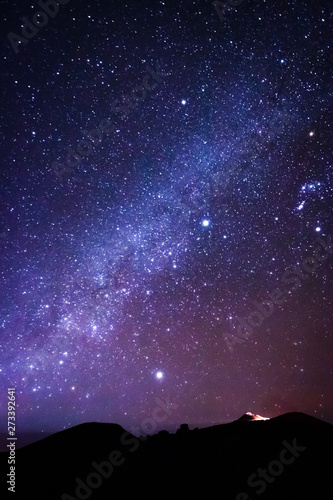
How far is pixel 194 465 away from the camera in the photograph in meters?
13.8

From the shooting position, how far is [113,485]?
15.2 m

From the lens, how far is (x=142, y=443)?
1747cm

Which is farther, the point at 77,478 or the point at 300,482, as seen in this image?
the point at 77,478

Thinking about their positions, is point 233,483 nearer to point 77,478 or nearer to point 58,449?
point 77,478

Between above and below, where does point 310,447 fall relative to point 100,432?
below

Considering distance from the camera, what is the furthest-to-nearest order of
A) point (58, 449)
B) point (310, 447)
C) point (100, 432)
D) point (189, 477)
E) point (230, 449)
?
point (100, 432) < point (58, 449) < point (310, 447) < point (230, 449) < point (189, 477)

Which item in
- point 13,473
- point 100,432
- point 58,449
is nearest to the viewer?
point 13,473

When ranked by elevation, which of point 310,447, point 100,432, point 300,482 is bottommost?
point 300,482

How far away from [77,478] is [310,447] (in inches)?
409

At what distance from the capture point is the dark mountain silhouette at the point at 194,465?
13.5m

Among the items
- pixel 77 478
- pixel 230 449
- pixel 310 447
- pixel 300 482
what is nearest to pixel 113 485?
pixel 77 478

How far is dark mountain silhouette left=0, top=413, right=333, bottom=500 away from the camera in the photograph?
13.5 metres

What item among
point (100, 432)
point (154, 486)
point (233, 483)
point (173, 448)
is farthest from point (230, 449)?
point (100, 432)

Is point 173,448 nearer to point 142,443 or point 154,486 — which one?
point 154,486
